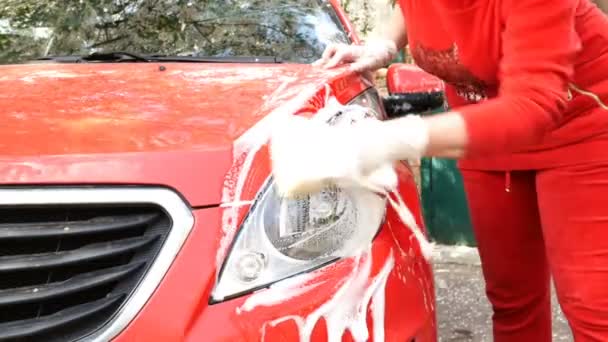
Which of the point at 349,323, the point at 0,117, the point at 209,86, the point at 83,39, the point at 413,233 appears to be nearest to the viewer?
the point at 349,323

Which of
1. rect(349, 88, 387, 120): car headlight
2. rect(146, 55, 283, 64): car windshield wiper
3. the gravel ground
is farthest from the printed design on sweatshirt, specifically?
the gravel ground

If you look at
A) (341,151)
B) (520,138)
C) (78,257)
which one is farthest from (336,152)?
(78,257)

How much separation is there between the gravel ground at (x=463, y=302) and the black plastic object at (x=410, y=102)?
1133 mm

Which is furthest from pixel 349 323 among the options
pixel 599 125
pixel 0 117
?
pixel 0 117

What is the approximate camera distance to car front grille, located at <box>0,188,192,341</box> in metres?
1.55

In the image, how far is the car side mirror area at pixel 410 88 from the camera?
2.92 metres

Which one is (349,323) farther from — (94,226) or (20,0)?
(20,0)

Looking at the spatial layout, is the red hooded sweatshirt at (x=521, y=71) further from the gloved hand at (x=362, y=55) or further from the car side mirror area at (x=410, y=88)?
the car side mirror area at (x=410, y=88)

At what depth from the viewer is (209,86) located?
7.16 ft

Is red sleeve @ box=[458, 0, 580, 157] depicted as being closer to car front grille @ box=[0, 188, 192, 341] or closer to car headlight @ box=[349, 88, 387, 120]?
car front grille @ box=[0, 188, 192, 341]

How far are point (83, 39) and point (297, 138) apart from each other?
1.85 m

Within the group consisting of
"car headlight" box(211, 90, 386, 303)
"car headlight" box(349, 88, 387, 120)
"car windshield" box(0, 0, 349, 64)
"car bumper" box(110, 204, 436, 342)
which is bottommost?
"car bumper" box(110, 204, 436, 342)

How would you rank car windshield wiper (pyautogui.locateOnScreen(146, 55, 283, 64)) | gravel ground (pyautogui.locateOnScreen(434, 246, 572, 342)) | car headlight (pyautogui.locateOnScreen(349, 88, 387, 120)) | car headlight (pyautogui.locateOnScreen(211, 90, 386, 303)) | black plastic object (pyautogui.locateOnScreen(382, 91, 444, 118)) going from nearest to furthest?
car headlight (pyautogui.locateOnScreen(211, 90, 386, 303)) < car headlight (pyautogui.locateOnScreen(349, 88, 387, 120)) < car windshield wiper (pyautogui.locateOnScreen(146, 55, 283, 64)) < black plastic object (pyautogui.locateOnScreen(382, 91, 444, 118)) < gravel ground (pyautogui.locateOnScreen(434, 246, 572, 342))

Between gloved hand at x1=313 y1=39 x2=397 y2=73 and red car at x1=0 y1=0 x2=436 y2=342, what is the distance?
0.43 meters
